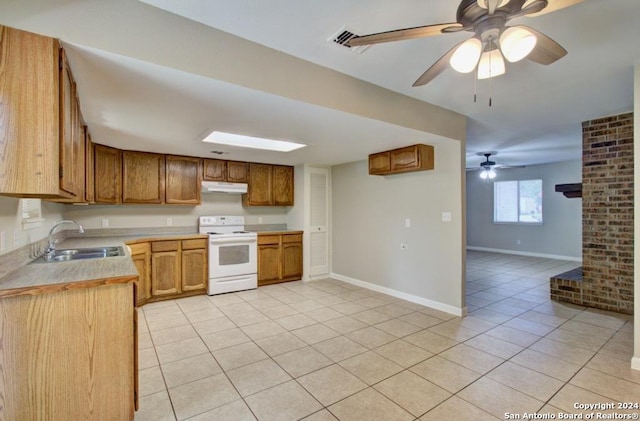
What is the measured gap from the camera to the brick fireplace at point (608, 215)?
3.46m

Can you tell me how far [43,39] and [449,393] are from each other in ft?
10.1

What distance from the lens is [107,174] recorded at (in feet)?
12.6

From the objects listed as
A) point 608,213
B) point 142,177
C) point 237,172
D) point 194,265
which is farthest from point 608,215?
point 142,177

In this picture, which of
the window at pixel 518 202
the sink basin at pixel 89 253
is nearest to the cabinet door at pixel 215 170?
the sink basin at pixel 89 253

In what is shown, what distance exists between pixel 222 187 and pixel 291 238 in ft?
4.69

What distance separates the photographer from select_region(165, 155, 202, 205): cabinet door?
434cm

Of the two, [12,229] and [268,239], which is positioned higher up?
[12,229]

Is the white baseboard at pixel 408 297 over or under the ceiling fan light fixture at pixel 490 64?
under

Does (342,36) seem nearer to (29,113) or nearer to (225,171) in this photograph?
(29,113)

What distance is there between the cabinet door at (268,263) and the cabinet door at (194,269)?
2.82 feet

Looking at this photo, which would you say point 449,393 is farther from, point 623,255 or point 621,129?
point 621,129

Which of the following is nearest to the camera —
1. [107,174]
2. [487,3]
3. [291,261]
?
[487,3]

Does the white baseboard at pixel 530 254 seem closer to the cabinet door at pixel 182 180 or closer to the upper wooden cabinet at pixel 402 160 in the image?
the upper wooden cabinet at pixel 402 160

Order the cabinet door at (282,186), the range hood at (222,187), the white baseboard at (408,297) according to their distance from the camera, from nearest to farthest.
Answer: the white baseboard at (408,297) → the range hood at (222,187) → the cabinet door at (282,186)
